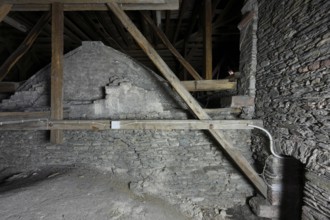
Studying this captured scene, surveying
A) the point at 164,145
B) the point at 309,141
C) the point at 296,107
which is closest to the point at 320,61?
the point at 296,107

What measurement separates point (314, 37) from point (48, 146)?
475 cm

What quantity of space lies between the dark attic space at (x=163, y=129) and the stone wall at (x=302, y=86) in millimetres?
16

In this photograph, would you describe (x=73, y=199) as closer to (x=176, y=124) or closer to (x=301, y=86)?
(x=176, y=124)

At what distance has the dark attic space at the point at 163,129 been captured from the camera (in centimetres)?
280

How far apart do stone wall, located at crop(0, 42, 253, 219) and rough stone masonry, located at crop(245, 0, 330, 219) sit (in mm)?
1083

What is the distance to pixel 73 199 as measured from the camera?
9.87 feet

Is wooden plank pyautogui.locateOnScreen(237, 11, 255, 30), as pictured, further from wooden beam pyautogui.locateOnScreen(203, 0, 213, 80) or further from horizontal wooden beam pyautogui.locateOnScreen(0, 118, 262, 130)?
horizontal wooden beam pyautogui.locateOnScreen(0, 118, 262, 130)

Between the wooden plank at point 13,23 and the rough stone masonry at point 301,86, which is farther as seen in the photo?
the wooden plank at point 13,23

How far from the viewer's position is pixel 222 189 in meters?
4.16

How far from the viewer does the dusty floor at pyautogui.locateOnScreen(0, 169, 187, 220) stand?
2688mm

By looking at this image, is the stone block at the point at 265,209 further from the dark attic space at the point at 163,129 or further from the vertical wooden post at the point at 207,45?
the vertical wooden post at the point at 207,45

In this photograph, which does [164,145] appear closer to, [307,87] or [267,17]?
[307,87]

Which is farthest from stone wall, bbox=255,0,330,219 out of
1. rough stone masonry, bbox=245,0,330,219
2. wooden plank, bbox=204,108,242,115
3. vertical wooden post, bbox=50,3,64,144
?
vertical wooden post, bbox=50,3,64,144

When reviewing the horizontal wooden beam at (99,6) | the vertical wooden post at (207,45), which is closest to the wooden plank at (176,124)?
the vertical wooden post at (207,45)
